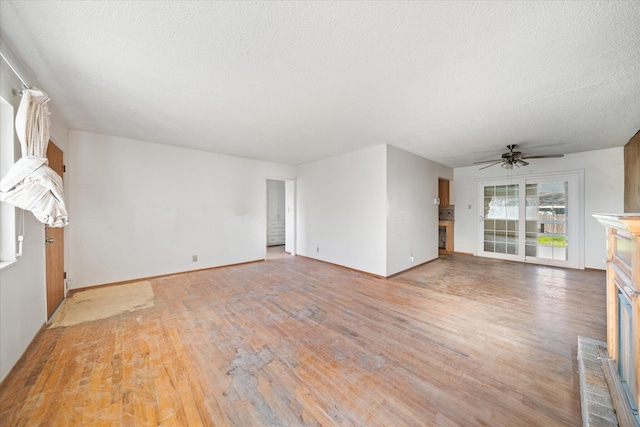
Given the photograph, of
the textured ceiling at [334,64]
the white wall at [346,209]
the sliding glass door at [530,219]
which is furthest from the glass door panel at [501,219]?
the white wall at [346,209]

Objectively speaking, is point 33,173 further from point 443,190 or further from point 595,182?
point 595,182

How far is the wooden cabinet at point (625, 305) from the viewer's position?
1.17 meters

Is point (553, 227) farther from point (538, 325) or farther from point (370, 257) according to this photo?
point (370, 257)

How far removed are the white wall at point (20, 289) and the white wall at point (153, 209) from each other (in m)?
1.34

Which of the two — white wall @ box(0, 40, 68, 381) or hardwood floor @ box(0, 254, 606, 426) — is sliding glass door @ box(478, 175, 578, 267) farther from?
white wall @ box(0, 40, 68, 381)

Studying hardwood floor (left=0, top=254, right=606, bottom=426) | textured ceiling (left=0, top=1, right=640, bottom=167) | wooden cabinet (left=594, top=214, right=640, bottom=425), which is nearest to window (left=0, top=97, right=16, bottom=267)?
textured ceiling (left=0, top=1, right=640, bottom=167)

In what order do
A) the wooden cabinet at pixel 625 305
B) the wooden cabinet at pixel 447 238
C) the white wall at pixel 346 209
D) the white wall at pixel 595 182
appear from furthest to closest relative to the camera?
the wooden cabinet at pixel 447 238, the white wall at pixel 595 182, the white wall at pixel 346 209, the wooden cabinet at pixel 625 305

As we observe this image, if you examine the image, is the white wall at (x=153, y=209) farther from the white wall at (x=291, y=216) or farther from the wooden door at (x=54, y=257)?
the white wall at (x=291, y=216)

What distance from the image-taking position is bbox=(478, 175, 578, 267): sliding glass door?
16.7ft

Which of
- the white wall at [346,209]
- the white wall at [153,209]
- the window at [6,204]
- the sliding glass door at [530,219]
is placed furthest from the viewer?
the sliding glass door at [530,219]

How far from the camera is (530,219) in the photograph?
5.54 meters

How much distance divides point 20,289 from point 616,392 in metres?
4.47

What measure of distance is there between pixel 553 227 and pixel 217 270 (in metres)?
7.63

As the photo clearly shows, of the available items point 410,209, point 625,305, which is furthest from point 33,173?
point 410,209
